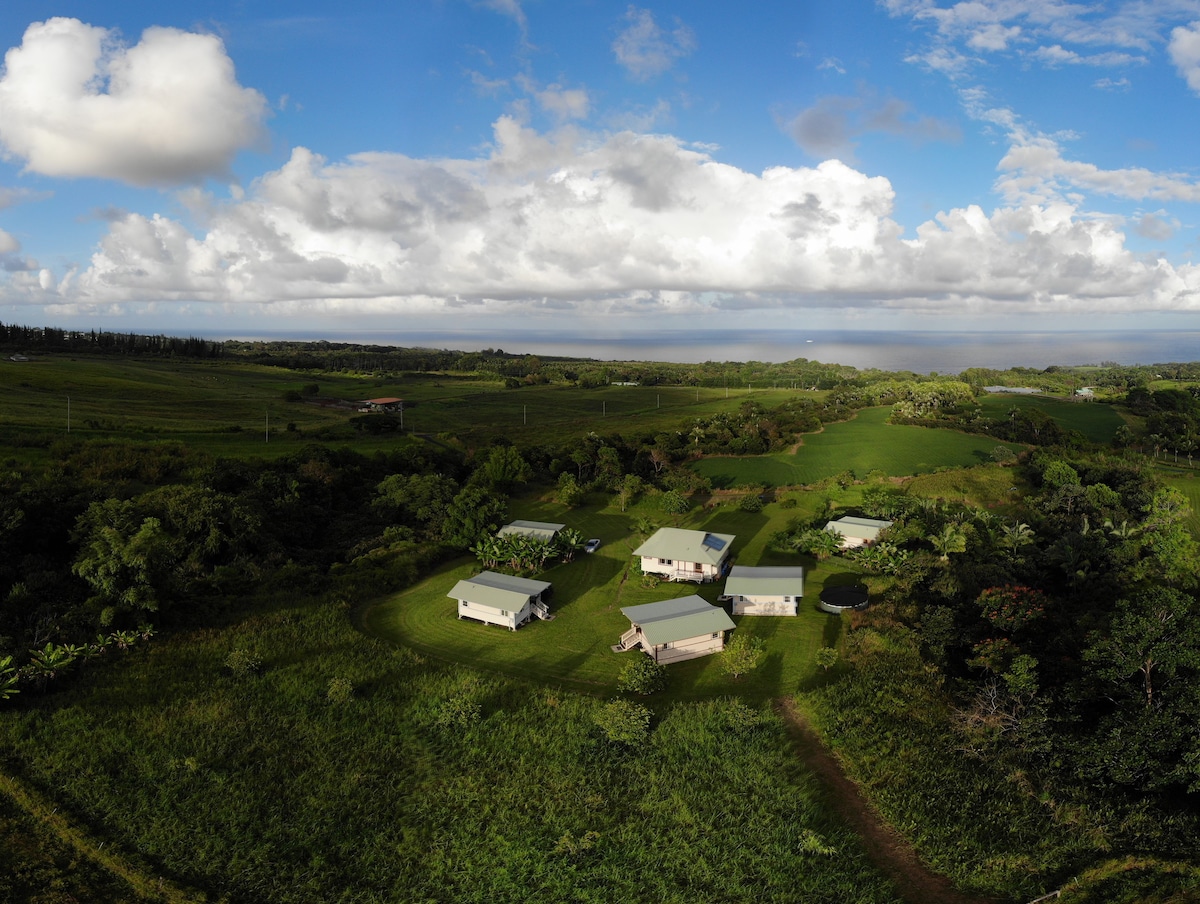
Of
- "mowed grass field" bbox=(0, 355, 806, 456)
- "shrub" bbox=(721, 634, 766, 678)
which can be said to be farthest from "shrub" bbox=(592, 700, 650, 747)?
"mowed grass field" bbox=(0, 355, 806, 456)

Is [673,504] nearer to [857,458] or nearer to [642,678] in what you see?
[642,678]

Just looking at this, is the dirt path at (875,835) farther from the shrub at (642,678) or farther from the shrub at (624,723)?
the shrub at (642,678)

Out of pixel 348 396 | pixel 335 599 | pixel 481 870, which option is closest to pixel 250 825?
pixel 481 870

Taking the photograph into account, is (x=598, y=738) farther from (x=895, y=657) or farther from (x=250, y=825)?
(x=895, y=657)

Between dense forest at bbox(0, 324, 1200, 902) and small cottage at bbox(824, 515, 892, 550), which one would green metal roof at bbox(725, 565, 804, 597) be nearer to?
dense forest at bbox(0, 324, 1200, 902)

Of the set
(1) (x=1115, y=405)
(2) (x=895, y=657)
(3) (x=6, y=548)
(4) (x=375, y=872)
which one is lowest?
(4) (x=375, y=872)

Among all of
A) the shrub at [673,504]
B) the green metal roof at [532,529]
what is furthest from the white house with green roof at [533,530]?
the shrub at [673,504]
